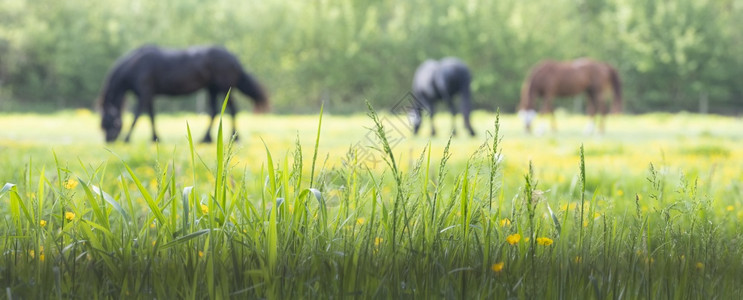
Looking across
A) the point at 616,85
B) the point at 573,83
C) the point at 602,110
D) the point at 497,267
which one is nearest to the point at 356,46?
the point at 573,83

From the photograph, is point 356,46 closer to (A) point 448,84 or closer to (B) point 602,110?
(B) point 602,110

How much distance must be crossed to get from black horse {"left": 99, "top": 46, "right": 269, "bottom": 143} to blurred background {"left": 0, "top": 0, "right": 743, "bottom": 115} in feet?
70.8

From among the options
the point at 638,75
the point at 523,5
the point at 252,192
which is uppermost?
the point at 523,5

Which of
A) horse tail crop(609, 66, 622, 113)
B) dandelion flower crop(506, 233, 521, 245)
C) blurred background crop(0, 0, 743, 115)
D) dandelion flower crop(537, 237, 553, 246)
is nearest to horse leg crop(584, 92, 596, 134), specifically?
horse tail crop(609, 66, 622, 113)

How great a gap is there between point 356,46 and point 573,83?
63.1 ft

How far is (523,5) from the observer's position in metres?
39.2

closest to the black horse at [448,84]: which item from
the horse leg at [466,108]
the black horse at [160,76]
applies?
the horse leg at [466,108]

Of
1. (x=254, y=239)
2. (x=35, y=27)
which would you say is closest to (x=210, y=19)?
(x=35, y=27)

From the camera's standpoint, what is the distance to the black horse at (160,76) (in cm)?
1167

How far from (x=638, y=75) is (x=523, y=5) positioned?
292 inches

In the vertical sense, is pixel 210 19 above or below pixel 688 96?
above

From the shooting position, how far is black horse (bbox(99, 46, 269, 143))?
11672 millimetres

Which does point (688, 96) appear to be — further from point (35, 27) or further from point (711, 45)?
point (35, 27)

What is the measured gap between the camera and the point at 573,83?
669 inches
